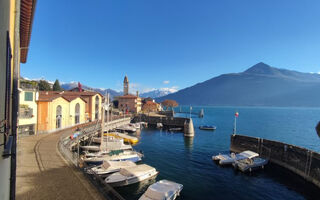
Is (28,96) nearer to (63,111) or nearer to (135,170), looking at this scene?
(63,111)

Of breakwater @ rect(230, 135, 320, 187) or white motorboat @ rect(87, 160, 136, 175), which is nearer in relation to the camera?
white motorboat @ rect(87, 160, 136, 175)

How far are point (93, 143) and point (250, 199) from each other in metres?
37.4

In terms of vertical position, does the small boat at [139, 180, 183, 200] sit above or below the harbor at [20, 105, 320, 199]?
above

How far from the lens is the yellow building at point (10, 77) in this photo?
3.84 metres

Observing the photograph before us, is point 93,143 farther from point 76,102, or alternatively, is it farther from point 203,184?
point 203,184

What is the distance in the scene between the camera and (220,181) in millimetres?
23734

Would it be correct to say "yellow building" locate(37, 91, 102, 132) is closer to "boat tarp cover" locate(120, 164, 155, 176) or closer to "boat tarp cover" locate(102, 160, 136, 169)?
"boat tarp cover" locate(102, 160, 136, 169)

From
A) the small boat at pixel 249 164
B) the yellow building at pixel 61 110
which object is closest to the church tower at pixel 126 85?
the yellow building at pixel 61 110

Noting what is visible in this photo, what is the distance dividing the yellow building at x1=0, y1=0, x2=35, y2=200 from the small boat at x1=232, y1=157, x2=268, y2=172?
29808 mm

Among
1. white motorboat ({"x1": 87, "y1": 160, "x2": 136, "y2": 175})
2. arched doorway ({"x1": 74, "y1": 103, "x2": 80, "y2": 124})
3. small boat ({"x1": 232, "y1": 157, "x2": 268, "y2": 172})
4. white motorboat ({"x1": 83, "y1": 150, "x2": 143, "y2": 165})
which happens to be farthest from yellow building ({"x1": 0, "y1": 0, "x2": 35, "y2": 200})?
arched doorway ({"x1": 74, "y1": 103, "x2": 80, "y2": 124})

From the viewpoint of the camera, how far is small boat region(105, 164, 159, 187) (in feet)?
66.6

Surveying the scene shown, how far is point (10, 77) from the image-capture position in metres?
4.39

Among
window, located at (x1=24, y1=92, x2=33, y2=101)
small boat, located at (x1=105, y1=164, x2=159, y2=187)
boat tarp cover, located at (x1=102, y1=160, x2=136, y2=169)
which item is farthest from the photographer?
window, located at (x1=24, y1=92, x2=33, y2=101)

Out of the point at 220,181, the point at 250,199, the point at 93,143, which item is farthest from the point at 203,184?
the point at 93,143
